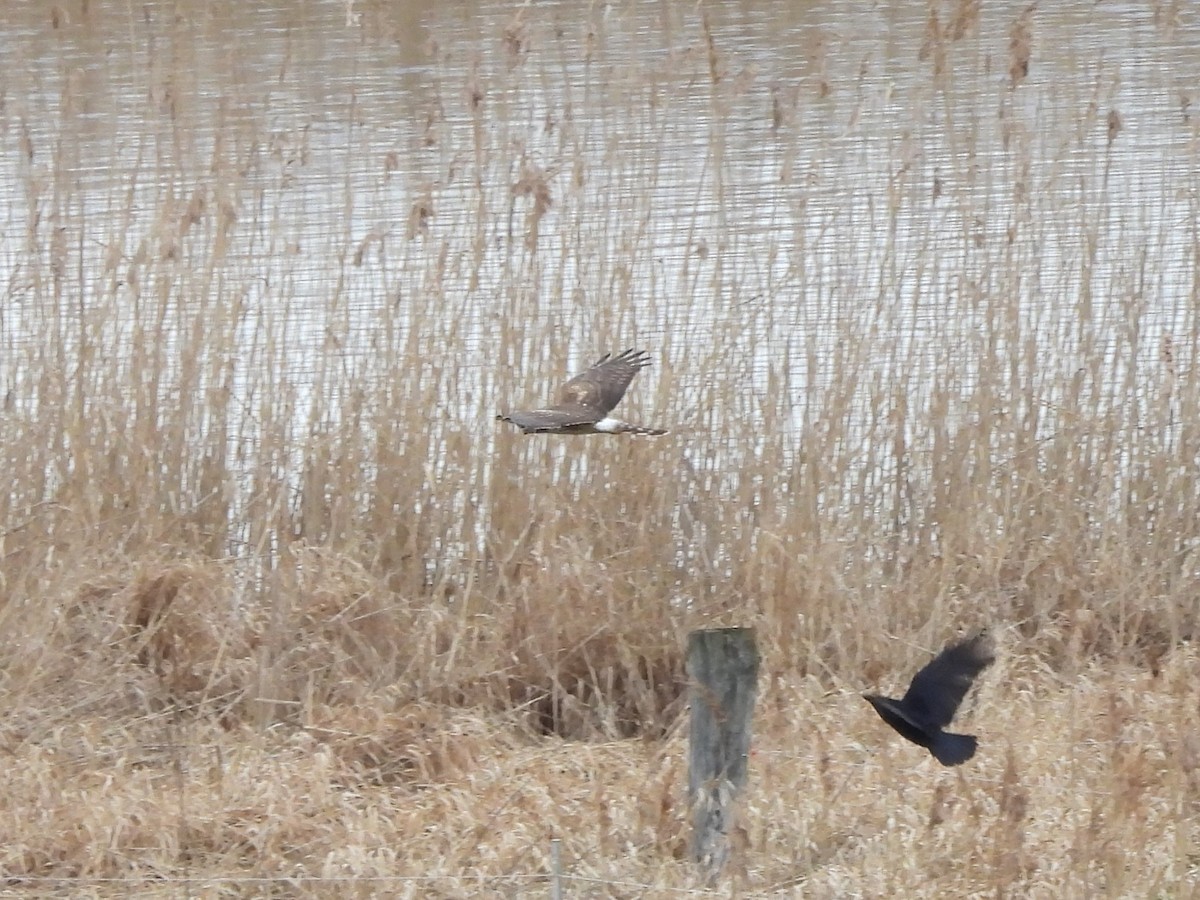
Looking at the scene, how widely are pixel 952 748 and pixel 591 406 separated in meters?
1.03

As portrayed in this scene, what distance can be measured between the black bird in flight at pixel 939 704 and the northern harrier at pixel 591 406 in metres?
0.64

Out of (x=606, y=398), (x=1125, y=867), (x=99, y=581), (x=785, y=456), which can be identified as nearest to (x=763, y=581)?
(x=785, y=456)

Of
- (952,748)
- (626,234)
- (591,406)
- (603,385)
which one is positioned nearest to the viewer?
(952,748)

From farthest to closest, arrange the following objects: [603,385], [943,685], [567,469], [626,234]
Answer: [626,234], [567,469], [603,385], [943,685]

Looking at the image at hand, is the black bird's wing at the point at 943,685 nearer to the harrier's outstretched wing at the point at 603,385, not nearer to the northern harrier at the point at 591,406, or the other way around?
the northern harrier at the point at 591,406

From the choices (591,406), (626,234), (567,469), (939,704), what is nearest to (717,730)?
(939,704)

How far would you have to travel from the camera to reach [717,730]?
2697mm

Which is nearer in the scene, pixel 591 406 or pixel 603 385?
pixel 591 406

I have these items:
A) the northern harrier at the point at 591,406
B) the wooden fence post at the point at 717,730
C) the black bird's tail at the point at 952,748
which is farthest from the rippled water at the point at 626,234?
the black bird's tail at the point at 952,748

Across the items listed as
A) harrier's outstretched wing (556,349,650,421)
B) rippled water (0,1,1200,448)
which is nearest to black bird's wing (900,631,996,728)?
harrier's outstretched wing (556,349,650,421)

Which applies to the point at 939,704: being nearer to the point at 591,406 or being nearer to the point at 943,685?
the point at 943,685

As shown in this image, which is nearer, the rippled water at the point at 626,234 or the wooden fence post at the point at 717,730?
the wooden fence post at the point at 717,730

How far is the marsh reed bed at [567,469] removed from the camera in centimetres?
348

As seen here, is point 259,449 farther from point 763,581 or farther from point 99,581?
point 763,581
